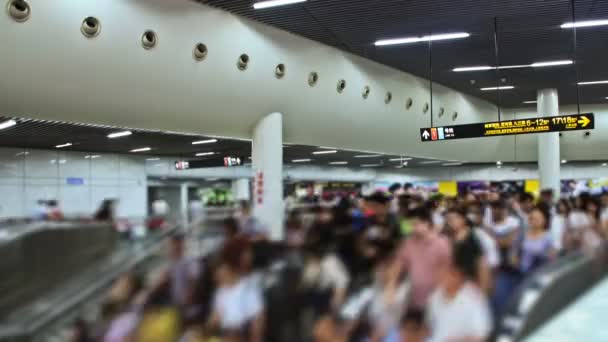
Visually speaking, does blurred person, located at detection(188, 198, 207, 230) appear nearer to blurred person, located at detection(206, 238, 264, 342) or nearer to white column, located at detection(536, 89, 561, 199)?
blurred person, located at detection(206, 238, 264, 342)

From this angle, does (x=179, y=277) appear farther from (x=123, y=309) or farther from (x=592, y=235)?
(x=592, y=235)

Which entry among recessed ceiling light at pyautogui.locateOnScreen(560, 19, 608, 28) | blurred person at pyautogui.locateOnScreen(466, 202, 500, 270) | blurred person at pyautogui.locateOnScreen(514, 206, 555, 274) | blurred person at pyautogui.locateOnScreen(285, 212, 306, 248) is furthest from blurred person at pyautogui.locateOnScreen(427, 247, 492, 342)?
recessed ceiling light at pyautogui.locateOnScreen(560, 19, 608, 28)

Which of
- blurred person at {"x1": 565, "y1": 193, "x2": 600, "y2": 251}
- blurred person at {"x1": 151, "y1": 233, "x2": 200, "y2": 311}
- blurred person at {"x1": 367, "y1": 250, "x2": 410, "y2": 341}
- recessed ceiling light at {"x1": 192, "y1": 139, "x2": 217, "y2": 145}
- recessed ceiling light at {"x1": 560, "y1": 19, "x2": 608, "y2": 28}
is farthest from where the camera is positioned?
recessed ceiling light at {"x1": 192, "y1": 139, "x2": 217, "y2": 145}

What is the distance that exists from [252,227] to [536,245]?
343cm

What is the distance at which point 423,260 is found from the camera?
4.58 m

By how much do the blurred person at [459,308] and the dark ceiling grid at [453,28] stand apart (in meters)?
9.99

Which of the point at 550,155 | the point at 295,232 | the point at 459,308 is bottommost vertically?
the point at 459,308

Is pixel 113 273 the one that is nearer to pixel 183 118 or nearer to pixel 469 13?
pixel 183 118

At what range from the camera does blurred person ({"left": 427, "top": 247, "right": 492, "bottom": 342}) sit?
13.0ft

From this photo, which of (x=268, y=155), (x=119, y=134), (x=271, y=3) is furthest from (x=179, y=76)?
(x=119, y=134)

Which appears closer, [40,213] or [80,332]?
[80,332]

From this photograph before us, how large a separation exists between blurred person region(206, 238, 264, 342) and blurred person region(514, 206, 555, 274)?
255cm

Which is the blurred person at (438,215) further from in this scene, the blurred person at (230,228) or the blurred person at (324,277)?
the blurred person at (230,228)

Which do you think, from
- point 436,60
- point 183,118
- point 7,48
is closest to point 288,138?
point 183,118
